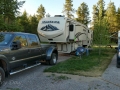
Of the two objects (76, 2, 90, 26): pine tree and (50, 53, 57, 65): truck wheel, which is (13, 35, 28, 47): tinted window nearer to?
(50, 53, 57, 65): truck wheel

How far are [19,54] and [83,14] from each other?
175ft

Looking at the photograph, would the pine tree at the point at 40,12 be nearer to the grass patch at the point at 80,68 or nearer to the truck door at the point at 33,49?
the grass patch at the point at 80,68

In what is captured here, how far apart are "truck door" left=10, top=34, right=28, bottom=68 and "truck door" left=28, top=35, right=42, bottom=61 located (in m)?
0.36

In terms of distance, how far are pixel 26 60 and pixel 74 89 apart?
2.52 m

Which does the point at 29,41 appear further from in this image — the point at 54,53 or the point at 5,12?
the point at 5,12

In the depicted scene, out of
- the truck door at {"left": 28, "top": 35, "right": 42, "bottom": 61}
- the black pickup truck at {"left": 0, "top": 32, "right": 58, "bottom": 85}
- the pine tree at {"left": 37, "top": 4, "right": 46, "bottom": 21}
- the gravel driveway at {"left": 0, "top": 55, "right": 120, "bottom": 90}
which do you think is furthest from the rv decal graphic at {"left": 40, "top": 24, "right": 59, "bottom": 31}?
the pine tree at {"left": 37, "top": 4, "right": 46, "bottom": 21}

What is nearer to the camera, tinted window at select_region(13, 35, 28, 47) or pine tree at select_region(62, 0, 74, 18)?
tinted window at select_region(13, 35, 28, 47)

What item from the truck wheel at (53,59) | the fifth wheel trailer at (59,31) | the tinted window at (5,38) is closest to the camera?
the tinted window at (5,38)

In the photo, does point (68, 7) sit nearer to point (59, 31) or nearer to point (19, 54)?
point (59, 31)

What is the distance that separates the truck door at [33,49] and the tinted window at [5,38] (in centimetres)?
113

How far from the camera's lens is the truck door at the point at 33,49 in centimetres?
761

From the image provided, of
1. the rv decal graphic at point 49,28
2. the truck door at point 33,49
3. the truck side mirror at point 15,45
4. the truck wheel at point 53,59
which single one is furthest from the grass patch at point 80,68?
the rv decal graphic at point 49,28

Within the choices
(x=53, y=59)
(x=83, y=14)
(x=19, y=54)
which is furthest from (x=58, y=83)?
(x=83, y=14)

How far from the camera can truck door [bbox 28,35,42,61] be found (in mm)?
7611
